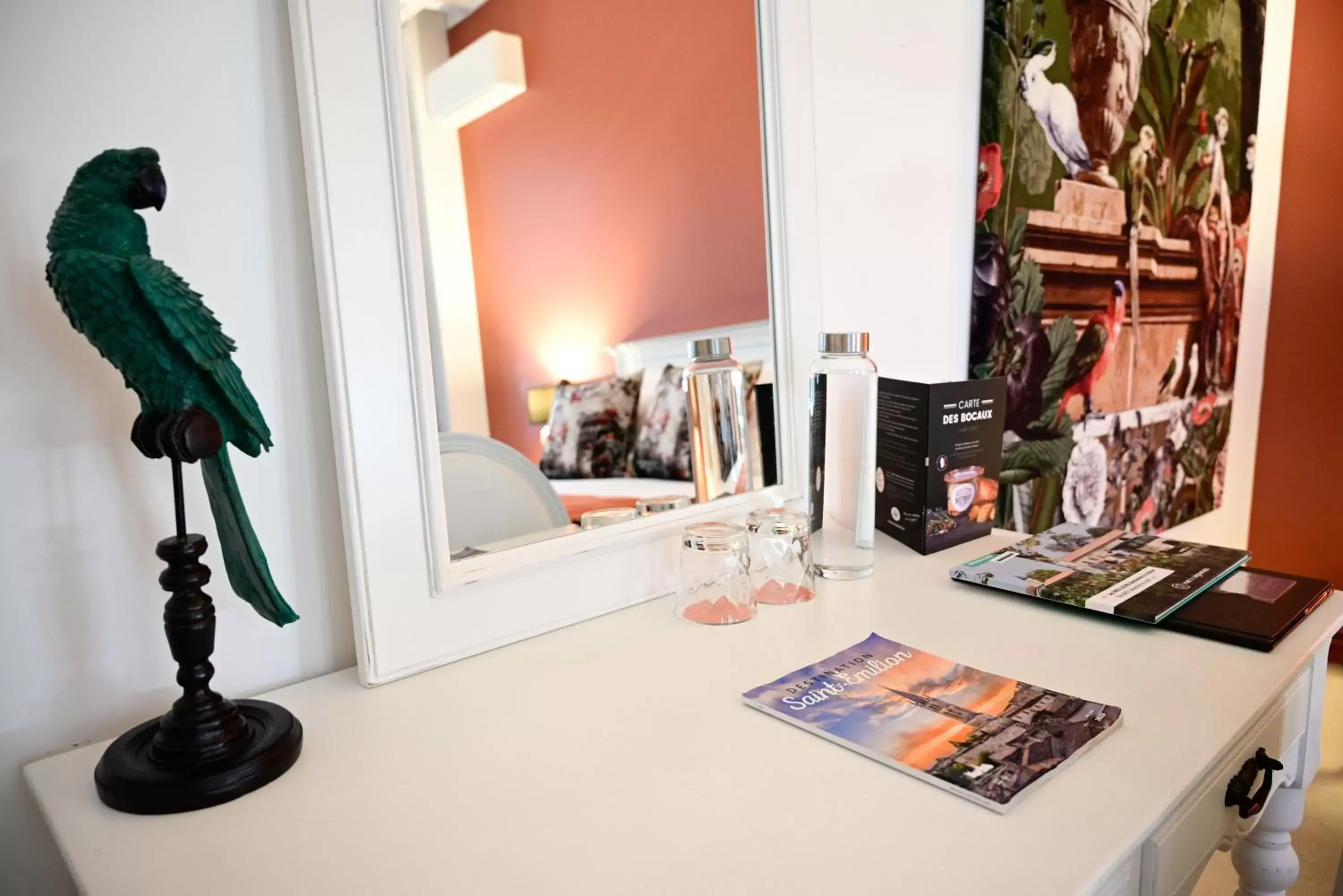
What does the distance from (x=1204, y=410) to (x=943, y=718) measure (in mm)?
1870

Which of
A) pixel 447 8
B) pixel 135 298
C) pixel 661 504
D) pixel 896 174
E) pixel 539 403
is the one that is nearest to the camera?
pixel 135 298

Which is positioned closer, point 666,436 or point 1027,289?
point 666,436

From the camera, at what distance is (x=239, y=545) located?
601mm

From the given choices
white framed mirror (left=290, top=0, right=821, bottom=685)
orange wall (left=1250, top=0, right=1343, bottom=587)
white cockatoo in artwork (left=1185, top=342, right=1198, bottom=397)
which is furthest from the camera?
orange wall (left=1250, top=0, right=1343, bottom=587)

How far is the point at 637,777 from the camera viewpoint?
58cm

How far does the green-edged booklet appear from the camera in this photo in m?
0.84

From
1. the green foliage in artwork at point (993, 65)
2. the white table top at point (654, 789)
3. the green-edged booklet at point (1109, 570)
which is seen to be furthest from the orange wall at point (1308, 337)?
the white table top at point (654, 789)

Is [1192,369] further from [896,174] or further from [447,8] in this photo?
[447,8]

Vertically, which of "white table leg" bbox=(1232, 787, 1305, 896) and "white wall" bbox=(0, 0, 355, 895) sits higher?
"white wall" bbox=(0, 0, 355, 895)

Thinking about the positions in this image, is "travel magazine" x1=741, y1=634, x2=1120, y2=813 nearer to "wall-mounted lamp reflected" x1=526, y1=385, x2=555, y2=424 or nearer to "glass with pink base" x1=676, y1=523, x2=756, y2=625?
"glass with pink base" x1=676, y1=523, x2=756, y2=625

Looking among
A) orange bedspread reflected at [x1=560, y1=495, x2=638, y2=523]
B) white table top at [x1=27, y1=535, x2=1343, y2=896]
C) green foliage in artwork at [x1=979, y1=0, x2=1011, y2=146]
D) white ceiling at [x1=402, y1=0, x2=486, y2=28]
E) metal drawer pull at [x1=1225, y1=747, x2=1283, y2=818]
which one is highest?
green foliage in artwork at [x1=979, y1=0, x2=1011, y2=146]

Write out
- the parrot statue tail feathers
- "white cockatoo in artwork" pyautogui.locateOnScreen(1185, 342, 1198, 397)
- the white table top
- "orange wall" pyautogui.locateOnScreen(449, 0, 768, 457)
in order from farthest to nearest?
"white cockatoo in artwork" pyautogui.locateOnScreen(1185, 342, 1198, 397)
"orange wall" pyautogui.locateOnScreen(449, 0, 768, 457)
the parrot statue tail feathers
the white table top

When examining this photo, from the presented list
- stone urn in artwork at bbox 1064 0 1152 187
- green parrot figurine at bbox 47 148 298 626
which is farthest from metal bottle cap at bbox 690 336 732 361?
stone urn in artwork at bbox 1064 0 1152 187

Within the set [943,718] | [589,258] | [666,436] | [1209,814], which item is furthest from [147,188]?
[1209,814]
